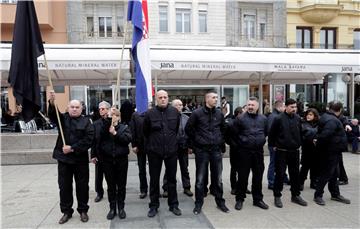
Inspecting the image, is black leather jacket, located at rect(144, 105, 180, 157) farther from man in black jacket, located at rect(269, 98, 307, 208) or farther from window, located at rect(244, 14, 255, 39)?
window, located at rect(244, 14, 255, 39)

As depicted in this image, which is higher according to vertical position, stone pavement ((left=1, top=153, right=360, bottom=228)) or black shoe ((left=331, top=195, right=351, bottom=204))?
black shoe ((left=331, top=195, right=351, bottom=204))

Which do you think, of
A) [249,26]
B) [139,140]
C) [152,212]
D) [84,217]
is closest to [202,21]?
[249,26]

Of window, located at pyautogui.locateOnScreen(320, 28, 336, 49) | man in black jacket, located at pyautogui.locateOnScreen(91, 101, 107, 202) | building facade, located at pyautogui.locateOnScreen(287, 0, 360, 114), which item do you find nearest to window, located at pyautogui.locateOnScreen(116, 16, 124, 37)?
building facade, located at pyautogui.locateOnScreen(287, 0, 360, 114)

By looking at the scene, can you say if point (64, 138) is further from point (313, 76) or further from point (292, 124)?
point (313, 76)

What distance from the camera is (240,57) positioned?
9.48 metres

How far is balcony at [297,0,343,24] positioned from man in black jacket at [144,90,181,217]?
2041 centimetres

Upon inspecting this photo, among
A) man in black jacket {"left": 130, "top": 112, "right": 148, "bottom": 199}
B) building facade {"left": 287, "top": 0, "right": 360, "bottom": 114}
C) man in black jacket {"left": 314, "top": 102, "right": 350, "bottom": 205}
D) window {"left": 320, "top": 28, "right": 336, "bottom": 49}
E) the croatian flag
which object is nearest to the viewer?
man in black jacket {"left": 314, "top": 102, "right": 350, "bottom": 205}

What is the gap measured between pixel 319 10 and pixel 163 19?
10319 mm

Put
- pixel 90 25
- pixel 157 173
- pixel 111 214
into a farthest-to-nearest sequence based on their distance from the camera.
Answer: pixel 90 25
pixel 157 173
pixel 111 214

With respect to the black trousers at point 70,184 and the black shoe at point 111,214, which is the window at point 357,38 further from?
the black trousers at point 70,184

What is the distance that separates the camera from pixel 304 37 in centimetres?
2348

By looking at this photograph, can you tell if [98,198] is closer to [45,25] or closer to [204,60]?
[204,60]

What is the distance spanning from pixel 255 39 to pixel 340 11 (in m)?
6.27

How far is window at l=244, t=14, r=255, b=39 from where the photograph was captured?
895 inches
